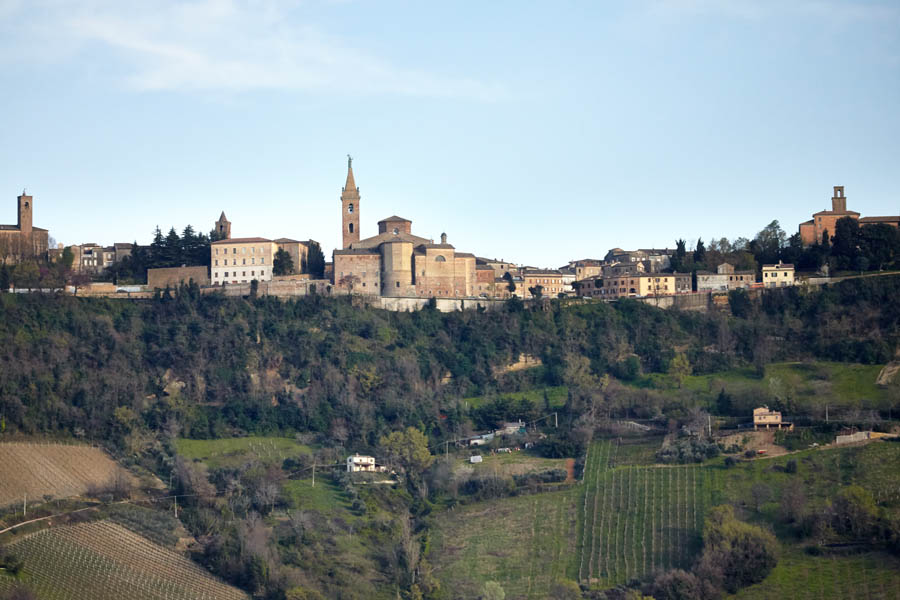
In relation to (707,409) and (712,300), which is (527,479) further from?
(712,300)

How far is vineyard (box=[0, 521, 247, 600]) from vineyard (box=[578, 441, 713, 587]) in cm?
1296

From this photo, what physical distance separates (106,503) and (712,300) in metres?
35.4

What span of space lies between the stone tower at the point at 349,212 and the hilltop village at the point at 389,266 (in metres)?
0.06

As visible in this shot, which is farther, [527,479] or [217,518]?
[527,479]

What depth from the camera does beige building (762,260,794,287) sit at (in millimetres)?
77312

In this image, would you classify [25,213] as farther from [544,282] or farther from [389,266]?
[544,282]

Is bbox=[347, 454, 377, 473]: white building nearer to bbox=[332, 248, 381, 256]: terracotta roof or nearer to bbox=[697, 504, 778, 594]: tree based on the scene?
bbox=[332, 248, 381, 256]: terracotta roof

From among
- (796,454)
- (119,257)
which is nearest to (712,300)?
(796,454)

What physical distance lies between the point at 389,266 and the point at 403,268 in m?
0.75

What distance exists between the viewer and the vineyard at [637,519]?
51219 mm

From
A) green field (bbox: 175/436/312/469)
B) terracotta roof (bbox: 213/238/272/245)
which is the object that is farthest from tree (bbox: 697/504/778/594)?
terracotta roof (bbox: 213/238/272/245)

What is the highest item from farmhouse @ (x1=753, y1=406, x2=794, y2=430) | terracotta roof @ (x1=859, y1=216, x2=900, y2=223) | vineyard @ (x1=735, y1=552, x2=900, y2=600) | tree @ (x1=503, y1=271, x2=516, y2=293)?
terracotta roof @ (x1=859, y1=216, x2=900, y2=223)

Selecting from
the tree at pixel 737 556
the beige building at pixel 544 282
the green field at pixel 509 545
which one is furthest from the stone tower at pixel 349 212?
the tree at pixel 737 556

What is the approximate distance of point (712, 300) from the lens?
252ft
